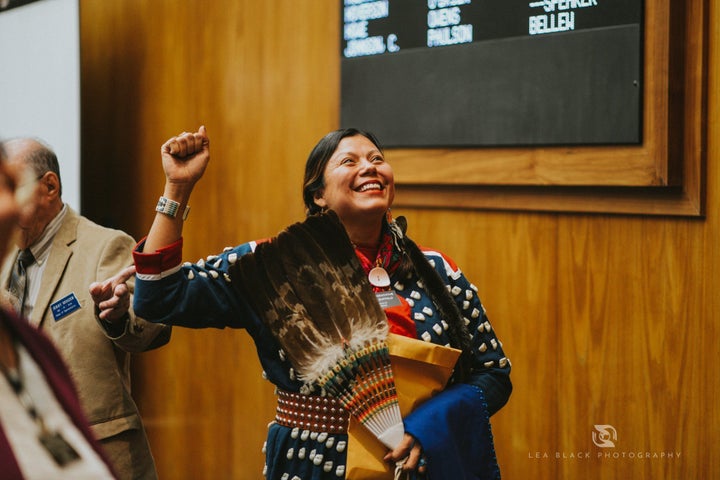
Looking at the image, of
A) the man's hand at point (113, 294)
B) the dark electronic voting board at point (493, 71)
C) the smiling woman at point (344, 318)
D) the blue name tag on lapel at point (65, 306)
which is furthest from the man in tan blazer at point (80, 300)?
the dark electronic voting board at point (493, 71)

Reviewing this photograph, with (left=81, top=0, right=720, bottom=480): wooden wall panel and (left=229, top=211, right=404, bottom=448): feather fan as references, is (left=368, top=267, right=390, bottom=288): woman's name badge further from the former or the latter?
(left=81, top=0, right=720, bottom=480): wooden wall panel

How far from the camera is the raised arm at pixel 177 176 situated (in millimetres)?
1713

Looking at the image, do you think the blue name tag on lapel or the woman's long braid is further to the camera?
the blue name tag on lapel

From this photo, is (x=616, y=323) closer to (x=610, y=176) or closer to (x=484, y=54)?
(x=610, y=176)

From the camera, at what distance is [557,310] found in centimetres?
265

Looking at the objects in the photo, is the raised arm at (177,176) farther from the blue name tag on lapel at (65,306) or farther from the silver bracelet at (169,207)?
the blue name tag on lapel at (65,306)

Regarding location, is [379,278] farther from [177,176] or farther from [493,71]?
[493,71]

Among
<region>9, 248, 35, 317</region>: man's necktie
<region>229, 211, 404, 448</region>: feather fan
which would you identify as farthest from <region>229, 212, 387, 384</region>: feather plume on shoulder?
<region>9, 248, 35, 317</region>: man's necktie

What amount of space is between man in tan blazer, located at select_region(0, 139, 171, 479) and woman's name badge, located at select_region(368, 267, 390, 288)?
27.0 inches

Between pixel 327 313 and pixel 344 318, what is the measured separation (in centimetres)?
4

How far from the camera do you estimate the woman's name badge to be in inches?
75.3

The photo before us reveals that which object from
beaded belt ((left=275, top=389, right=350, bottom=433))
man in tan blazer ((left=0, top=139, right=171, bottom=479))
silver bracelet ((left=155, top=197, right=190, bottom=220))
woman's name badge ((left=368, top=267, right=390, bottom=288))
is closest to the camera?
silver bracelet ((left=155, top=197, right=190, bottom=220))

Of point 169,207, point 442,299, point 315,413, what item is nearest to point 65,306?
point 169,207

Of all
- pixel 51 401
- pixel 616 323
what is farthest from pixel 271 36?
pixel 51 401
